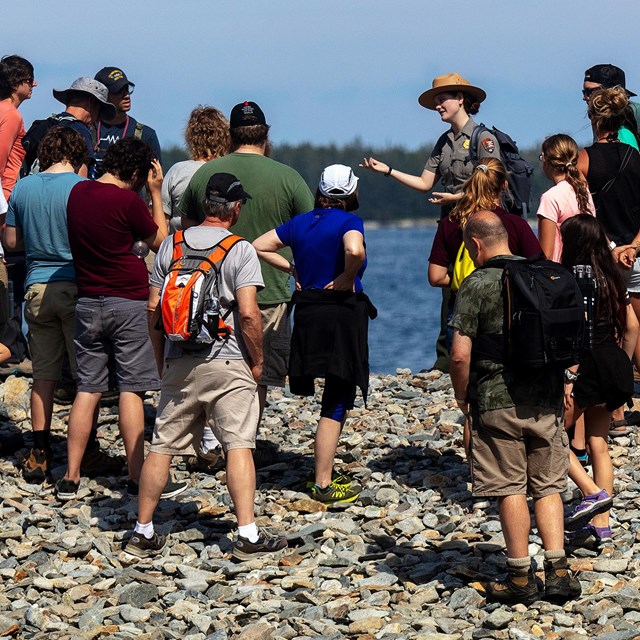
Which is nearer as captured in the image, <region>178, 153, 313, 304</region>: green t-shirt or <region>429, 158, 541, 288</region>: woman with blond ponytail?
<region>429, 158, 541, 288</region>: woman with blond ponytail

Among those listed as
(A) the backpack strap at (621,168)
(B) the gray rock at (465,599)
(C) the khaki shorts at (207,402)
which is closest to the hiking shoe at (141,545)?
(C) the khaki shorts at (207,402)

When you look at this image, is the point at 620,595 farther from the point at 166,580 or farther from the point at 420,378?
the point at 420,378

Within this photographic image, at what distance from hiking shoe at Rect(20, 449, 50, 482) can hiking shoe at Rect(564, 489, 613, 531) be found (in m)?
3.88

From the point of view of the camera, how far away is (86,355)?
8070 millimetres

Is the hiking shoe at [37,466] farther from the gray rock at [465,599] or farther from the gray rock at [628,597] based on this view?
the gray rock at [628,597]

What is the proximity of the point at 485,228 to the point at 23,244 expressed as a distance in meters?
3.84

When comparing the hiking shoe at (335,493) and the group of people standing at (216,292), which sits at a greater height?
the group of people standing at (216,292)

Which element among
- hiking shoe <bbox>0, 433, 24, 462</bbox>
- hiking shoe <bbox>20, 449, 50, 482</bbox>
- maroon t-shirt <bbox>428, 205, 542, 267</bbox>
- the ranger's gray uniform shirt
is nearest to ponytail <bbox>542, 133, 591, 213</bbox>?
maroon t-shirt <bbox>428, 205, 542, 267</bbox>

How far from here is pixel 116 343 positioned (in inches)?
316

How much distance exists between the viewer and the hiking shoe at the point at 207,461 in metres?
8.91

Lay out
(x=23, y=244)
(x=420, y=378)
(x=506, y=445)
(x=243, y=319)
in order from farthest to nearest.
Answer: (x=420, y=378)
(x=23, y=244)
(x=243, y=319)
(x=506, y=445)

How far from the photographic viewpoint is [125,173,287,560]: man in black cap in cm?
677

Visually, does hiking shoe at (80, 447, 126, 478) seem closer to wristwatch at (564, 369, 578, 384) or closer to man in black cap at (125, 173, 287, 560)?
man in black cap at (125, 173, 287, 560)

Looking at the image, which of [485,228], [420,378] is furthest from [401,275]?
[485,228]
